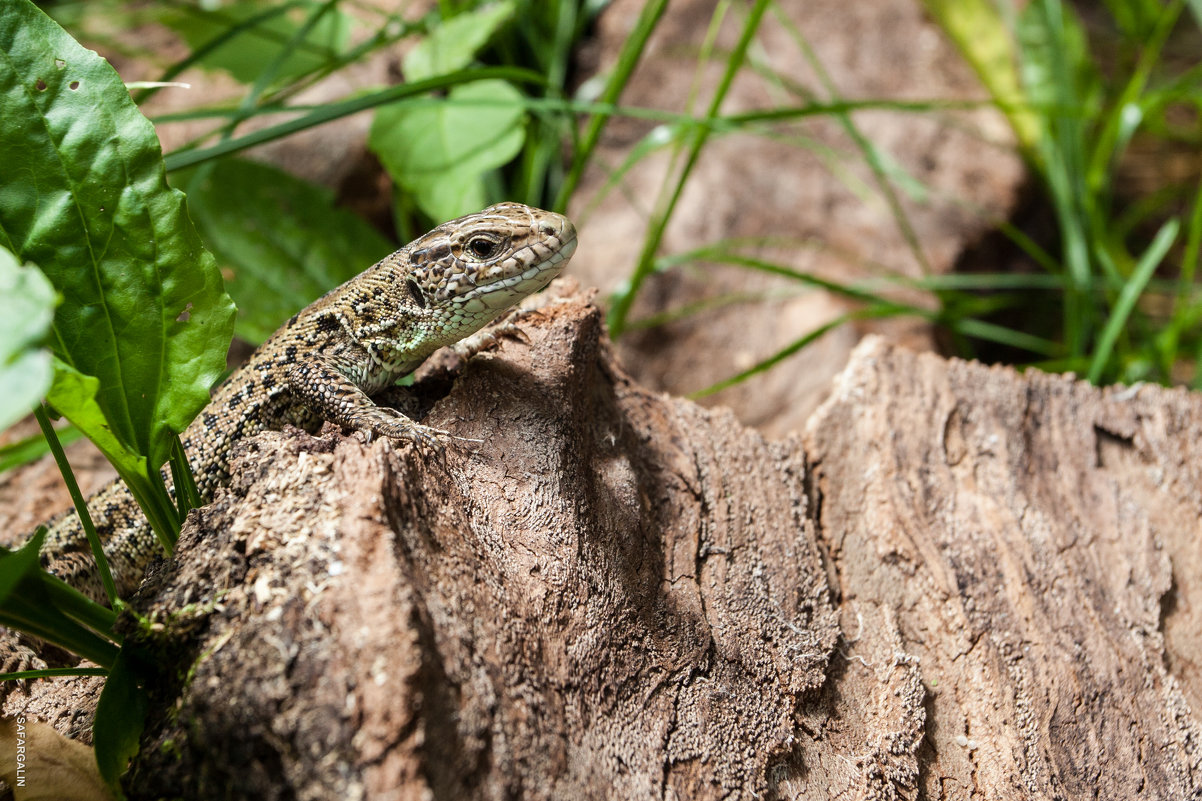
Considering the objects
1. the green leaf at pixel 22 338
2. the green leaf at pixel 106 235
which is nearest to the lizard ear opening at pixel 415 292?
the green leaf at pixel 106 235

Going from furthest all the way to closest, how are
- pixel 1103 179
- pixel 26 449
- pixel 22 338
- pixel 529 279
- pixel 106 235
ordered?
pixel 1103 179
pixel 26 449
pixel 529 279
pixel 106 235
pixel 22 338

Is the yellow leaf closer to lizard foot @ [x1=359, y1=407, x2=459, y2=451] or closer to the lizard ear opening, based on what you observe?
lizard foot @ [x1=359, y1=407, x2=459, y2=451]

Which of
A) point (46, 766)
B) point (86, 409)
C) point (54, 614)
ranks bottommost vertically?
point (46, 766)

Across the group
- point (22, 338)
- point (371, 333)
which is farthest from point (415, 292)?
point (22, 338)

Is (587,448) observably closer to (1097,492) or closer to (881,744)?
(881,744)

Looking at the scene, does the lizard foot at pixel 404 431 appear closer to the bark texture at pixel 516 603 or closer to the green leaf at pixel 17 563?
the bark texture at pixel 516 603

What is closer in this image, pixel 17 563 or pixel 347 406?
pixel 17 563

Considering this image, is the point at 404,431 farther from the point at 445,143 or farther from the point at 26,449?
the point at 26,449
